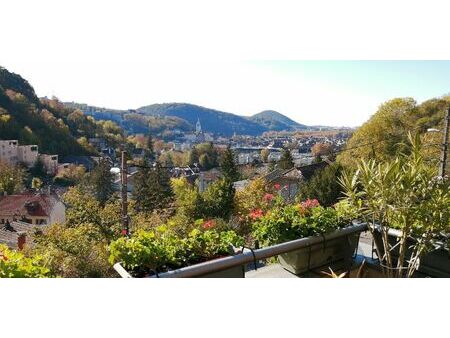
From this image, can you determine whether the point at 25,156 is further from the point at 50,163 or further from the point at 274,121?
the point at 274,121

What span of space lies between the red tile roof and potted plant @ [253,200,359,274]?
24596 mm

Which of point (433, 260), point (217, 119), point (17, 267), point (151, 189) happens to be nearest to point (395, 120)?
point (151, 189)

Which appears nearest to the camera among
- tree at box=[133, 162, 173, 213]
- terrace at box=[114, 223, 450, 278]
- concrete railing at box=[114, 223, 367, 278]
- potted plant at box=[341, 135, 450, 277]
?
concrete railing at box=[114, 223, 367, 278]

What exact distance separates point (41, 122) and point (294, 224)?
4178 cm

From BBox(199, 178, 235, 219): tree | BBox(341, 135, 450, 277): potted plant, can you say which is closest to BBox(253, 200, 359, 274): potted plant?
BBox(341, 135, 450, 277): potted plant

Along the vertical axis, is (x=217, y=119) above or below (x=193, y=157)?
above

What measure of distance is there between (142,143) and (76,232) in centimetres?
4715

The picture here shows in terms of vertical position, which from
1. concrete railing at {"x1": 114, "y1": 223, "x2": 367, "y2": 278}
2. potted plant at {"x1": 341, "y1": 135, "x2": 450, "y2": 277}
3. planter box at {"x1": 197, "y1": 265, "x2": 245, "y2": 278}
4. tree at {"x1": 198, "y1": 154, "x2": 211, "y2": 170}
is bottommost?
tree at {"x1": 198, "y1": 154, "x2": 211, "y2": 170}

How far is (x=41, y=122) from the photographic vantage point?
39.4 meters

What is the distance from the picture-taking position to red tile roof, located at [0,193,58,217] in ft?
78.8

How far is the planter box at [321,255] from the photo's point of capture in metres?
1.90

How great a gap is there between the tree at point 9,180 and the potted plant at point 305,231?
29192 millimetres

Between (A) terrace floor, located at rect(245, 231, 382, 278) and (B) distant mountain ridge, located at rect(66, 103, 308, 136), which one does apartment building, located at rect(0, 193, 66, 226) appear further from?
(B) distant mountain ridge, located at rect(66, 103, 308, 136)
